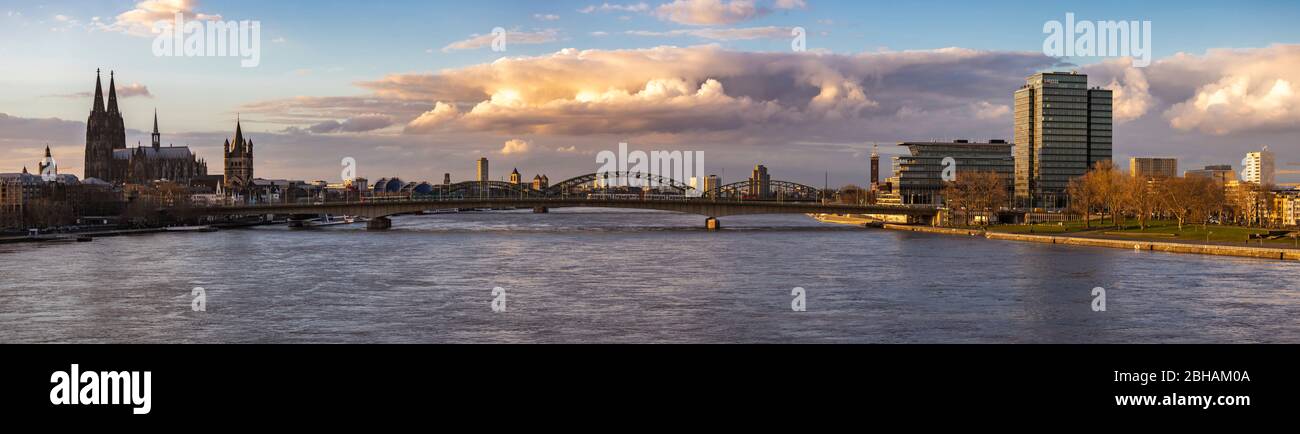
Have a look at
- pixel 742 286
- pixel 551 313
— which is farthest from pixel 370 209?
pixel 551 313

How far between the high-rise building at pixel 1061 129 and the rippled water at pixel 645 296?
133 m

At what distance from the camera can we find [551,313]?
104 feet

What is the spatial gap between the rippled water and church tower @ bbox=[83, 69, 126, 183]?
13914cm

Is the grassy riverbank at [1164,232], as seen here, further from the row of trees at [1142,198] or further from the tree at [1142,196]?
the tree at [1142,196]

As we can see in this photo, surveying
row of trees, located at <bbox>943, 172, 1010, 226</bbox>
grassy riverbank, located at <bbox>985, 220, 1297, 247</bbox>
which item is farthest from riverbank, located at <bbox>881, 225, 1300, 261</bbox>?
row of trees, located at <bbox>943, 172, 1010, 226</bbox>

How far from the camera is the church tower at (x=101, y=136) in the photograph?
192 m

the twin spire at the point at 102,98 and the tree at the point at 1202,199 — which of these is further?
the twin spire at the point at 102,98

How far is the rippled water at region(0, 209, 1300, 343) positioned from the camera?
27500 mm

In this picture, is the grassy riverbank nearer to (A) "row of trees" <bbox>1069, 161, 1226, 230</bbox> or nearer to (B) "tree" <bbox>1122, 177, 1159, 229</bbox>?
(A) "row of trees" <bbox>1069, 161, 1226, 230</bbox>

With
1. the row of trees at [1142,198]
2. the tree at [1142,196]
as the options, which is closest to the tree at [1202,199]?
the row of trees at [1142,198]

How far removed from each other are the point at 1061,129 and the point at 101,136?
171411 millimetres
